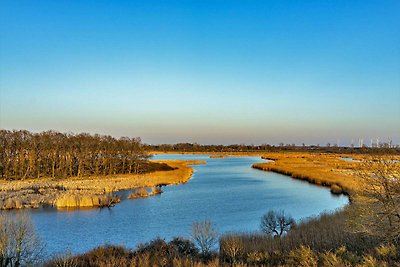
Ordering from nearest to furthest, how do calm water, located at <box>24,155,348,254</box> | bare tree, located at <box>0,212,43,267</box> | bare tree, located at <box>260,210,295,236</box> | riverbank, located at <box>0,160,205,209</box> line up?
1. bare tree, located at <box>0,212,43,267</box>
2. bare tree, located at <box>260,210,295,236</box>
3. calm water, located at <box>24,155,348,254</box>
4. riverbank, located at <box>0,160,205,209</box>

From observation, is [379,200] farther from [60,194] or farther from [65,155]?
[65,155]

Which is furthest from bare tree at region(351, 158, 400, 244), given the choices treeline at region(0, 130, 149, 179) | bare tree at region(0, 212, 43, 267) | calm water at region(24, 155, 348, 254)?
treeline at region(0, 130, 149, 179)

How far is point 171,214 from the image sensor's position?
2383cm

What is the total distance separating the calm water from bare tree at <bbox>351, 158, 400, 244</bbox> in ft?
29.2

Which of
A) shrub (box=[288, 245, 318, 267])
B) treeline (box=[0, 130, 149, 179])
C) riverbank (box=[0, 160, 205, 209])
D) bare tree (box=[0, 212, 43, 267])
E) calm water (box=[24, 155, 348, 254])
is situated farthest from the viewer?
treeline (box=[0, 130, 149, 179])

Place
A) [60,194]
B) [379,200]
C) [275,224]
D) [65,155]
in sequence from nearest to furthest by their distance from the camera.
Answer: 1. [379,200]
2. [275,224]
3. [60,194]
4. [65,155]

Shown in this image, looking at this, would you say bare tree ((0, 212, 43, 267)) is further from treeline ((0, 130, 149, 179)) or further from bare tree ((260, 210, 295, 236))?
treeline ((0, 130, 149, 179))

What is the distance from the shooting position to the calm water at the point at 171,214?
18266mm

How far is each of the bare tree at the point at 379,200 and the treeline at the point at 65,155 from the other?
128 feet

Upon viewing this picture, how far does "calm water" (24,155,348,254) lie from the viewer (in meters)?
18.3

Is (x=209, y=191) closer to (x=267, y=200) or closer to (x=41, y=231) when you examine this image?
(x=267, y=200)

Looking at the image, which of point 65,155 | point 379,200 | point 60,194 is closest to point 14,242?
point 379,200

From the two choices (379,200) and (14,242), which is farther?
(14,242)

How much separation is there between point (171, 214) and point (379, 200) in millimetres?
15023
